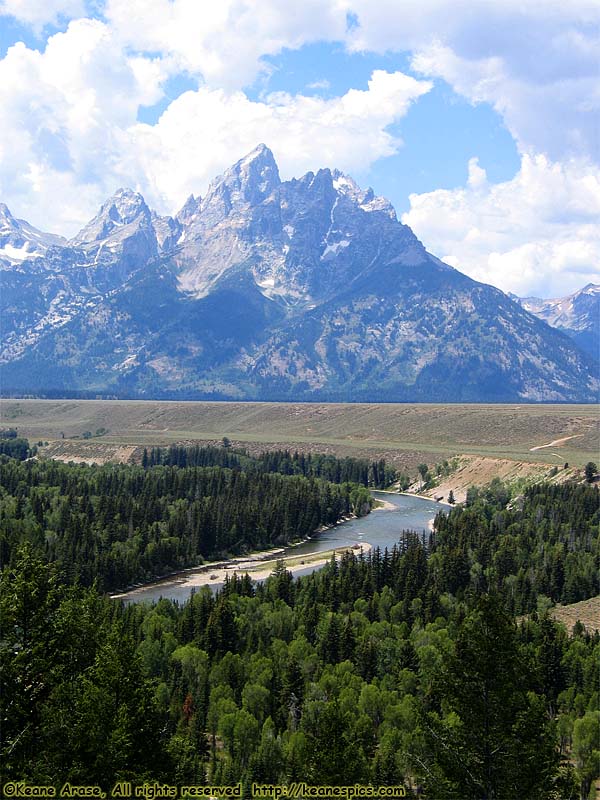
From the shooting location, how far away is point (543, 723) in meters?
29.7

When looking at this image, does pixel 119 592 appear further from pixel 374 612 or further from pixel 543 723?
pixel 543 723

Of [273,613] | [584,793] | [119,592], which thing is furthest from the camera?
[119,592]

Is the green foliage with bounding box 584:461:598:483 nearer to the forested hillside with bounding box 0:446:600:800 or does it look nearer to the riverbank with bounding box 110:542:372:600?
the forested hillside with bounding box 0:446:600:800

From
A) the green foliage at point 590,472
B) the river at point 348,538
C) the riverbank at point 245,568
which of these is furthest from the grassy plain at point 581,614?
the green foliage at point 590,472

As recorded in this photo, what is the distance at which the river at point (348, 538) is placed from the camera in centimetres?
11669

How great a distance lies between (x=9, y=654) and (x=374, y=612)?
2662 inches

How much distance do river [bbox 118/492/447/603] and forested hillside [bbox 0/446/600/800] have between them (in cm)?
1491

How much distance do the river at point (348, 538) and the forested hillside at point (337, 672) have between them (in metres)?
14.9

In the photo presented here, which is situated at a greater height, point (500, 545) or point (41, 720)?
point (41, 720)

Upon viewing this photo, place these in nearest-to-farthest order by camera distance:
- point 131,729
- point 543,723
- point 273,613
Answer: point 131,729
point 543,723
point 273,613

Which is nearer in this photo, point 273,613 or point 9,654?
point 9,654

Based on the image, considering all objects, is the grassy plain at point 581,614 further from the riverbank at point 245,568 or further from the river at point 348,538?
the river at point 348,538

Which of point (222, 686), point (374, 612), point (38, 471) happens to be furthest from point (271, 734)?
point (38, 471)

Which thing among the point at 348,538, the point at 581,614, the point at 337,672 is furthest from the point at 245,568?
the point at 337,672
